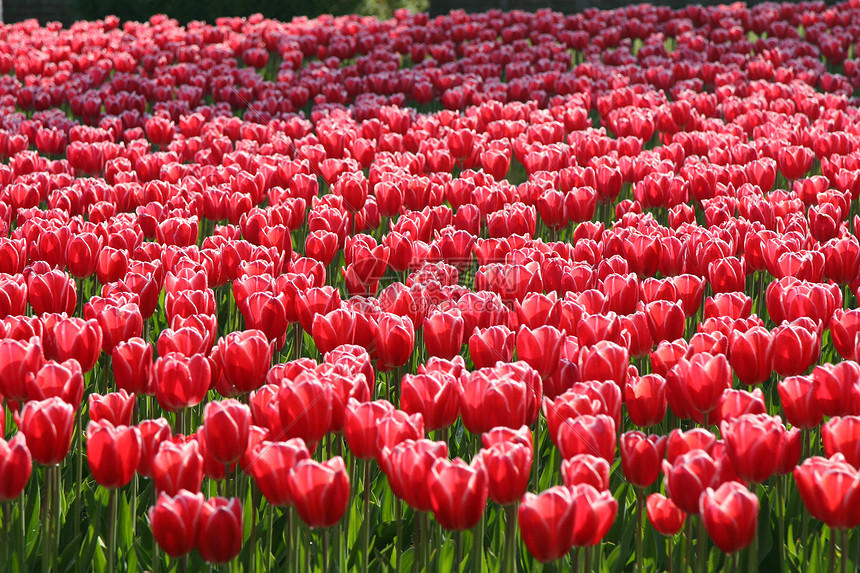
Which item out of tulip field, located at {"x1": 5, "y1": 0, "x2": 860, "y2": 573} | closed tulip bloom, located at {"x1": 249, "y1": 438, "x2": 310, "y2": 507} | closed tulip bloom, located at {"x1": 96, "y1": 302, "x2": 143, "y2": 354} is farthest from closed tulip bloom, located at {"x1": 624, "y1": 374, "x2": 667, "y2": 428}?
closed tulip bloom, located at {"x1": 96, "y1": 302, "x2": 143, "y2": 354}

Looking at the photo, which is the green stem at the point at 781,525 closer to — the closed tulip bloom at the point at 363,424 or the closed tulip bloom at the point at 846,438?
the closed tulip bloom at the point at 846,438

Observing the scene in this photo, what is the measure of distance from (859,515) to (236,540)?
1222 mm

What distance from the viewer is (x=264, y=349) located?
8.18 feet

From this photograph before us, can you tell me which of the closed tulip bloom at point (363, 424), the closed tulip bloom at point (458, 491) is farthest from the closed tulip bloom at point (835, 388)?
the closed tulip bloom at point (363, 424)

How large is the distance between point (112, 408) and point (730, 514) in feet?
4.60

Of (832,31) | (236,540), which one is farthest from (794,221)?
(832,31)

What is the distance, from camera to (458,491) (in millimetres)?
1845

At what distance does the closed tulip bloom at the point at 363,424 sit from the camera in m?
2.11

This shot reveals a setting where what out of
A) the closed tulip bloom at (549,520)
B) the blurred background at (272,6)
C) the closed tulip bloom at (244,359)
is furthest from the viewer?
the blurred background at (272,6)

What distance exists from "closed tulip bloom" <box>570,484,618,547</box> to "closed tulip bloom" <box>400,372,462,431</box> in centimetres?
49

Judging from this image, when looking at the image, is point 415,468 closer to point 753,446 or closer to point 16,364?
point 753,446

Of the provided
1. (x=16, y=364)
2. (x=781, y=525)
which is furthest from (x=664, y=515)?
(x=16, y=364)

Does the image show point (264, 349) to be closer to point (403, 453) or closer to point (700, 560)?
point (403, 453)

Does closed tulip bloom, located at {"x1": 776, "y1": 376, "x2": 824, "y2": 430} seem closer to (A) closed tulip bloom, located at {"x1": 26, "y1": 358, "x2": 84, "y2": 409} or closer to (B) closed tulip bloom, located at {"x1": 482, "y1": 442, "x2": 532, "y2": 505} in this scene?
(B) closed tulip bloom, located at {"x1": 482, "y1": 442, "x2": 532, "y2": 505}
